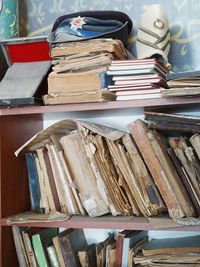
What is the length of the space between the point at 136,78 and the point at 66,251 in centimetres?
61

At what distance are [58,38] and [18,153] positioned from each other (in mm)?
415

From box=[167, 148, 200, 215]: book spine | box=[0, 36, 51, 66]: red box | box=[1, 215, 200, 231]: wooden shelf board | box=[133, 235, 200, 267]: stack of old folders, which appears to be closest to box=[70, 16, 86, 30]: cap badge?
box=[0, 36, 51, 66]: red box

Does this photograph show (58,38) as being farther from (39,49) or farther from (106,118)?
(106,118)

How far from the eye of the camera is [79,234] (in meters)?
1.38

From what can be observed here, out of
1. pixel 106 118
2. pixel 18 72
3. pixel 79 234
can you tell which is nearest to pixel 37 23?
pixel 18 72

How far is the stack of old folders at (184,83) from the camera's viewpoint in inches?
39.1

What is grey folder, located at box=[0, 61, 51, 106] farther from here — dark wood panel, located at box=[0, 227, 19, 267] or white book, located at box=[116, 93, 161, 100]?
dark wood panel, located at box=[0, 227, 19, 267]

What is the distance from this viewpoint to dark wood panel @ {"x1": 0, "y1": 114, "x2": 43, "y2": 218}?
1223 millimetres

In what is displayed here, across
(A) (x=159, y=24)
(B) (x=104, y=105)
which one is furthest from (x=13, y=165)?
(A) (x=159, y=24)

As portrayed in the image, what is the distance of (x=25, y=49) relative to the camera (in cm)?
135

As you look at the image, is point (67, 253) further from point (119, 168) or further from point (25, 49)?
point (25, 49)

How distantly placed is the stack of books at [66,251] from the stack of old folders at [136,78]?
0.48 meters

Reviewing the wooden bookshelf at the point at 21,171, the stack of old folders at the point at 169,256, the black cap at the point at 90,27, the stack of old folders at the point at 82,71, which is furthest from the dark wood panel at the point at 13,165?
the stack of old folders at the point at 169,256

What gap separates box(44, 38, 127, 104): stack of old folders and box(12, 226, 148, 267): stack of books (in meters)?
0.46
